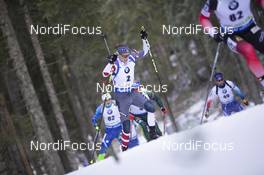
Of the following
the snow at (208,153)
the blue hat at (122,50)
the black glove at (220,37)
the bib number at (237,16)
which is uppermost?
the bib number at (237,16)

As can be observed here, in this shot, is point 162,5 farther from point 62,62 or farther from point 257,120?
point 257,120

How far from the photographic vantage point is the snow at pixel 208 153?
420cm

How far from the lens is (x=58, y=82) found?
1884 centimetres

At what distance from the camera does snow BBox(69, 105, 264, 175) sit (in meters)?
4.20

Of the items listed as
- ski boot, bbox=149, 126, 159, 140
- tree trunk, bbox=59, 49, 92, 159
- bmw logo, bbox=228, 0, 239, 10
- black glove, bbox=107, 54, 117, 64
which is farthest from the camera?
tree trunk, bbox=59, 49, 92, 159

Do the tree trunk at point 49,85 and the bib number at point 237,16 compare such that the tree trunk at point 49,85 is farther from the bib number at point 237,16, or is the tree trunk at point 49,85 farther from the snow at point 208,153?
the snow at point 208,153

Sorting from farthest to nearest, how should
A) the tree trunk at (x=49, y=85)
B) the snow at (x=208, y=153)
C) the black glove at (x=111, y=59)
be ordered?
1. the tree trunk at (x=49, y=85)
2. the black glove at (x=111, y=59)
3. the snow at (x=208, y=153)

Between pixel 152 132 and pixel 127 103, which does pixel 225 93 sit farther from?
pixel 127 103

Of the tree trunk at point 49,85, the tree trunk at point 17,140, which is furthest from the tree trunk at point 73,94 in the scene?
the tree trunk at point 17,140

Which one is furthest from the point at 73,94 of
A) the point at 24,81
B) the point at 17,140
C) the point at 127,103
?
the point at 17,140

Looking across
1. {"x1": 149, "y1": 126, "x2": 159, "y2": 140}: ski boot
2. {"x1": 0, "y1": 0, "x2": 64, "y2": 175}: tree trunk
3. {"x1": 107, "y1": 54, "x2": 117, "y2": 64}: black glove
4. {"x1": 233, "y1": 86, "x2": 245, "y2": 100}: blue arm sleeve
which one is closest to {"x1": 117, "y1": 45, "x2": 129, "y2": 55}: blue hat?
{"x1": 107, "y1": 54, "x2": 117, "y2": 64}: black glove

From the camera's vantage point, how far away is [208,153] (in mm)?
4449

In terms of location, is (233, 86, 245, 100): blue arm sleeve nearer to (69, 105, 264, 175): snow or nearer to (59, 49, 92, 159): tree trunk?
(69, 105, 264, 175): snow

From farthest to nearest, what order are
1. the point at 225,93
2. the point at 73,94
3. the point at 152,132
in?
the point at 73,94 → the point at 225,93 → the point at 152,132
